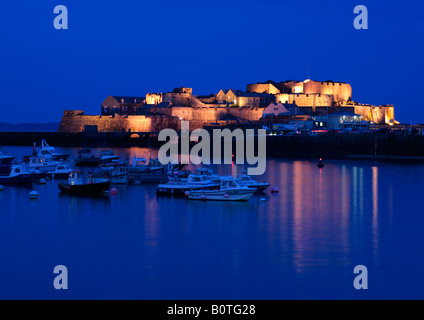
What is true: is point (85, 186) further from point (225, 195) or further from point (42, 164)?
point (42, 164)

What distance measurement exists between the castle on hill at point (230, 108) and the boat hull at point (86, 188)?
123 ft

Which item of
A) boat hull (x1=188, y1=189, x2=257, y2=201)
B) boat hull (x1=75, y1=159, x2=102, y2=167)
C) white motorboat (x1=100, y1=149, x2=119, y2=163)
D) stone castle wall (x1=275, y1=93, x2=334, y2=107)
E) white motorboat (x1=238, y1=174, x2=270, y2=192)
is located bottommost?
boat hull (x1=188, y1=189, x2=257, y2=201)

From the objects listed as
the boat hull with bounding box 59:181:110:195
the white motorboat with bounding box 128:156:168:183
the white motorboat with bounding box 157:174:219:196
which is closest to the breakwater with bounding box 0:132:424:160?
the white motorboat with bounding box 128:156:168:183


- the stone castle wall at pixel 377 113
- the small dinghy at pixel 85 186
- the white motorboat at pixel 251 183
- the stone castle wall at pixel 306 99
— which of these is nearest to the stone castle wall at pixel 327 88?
the stone castle wall at pixel 306 99

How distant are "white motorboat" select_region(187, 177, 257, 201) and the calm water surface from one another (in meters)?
0.37

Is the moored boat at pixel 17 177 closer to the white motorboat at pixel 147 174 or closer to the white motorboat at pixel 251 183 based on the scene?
the white motorboat at pixel 147 174

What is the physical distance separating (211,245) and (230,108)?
49934 mm

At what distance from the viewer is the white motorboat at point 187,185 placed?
23.2 m

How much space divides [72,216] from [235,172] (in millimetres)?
13678

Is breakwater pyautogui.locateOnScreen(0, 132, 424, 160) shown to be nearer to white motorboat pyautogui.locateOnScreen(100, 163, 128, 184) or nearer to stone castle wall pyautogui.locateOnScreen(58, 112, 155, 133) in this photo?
stone castle wall pyautogui.locateOnScreen(58, 112, 155, 133)

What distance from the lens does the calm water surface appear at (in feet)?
40.3

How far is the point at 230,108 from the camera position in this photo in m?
65.2

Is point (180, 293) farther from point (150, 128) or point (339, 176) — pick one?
point (150, 128)

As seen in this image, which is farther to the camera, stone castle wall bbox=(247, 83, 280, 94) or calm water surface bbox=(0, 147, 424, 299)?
stone castle wall bbox=(247, 83, 280, 94)
